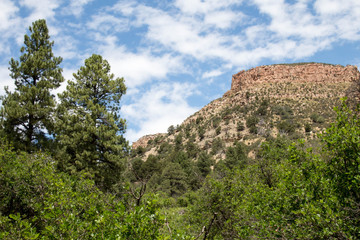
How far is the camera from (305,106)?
262ft

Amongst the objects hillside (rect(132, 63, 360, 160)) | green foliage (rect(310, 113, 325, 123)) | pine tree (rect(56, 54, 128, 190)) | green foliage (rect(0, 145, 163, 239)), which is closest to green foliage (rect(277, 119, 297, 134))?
hillside (rect(132, 63, 360, 160))

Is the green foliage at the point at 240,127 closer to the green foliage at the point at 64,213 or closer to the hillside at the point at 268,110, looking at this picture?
the hillside at the point at 268,110

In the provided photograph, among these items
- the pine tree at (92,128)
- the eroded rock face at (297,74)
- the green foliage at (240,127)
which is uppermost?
the eroded rock face at (297,74)

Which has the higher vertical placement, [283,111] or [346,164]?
[283,111]

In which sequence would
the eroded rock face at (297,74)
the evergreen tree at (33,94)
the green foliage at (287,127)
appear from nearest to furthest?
the evergreen tree at (33,94)
the green foliage at (287,127)
the eroded rock face at (297,74)

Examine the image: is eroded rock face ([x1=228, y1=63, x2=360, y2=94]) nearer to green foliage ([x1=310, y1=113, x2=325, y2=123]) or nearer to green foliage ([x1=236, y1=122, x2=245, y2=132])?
green foliage ([x1=310, y1=113, x2=325, y2=123])

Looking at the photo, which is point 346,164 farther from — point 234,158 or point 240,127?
point 240,127

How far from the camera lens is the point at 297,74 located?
11688 cm

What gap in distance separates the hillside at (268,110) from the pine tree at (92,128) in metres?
40.4

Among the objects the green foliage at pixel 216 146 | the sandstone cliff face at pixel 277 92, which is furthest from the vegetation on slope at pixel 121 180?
the sandstone cliff face at pixel 277 92

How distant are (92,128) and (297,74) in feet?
384

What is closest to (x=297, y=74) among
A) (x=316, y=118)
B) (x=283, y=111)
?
(x=283, y=111)

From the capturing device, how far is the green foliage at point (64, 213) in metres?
3.94

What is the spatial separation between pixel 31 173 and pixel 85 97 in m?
10.3
